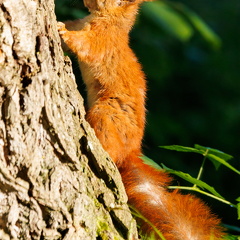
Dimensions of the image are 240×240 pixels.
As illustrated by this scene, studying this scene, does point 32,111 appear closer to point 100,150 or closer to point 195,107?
point 100,150

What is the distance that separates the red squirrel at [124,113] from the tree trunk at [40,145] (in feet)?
1.53

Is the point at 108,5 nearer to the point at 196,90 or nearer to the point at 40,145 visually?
the point at 40,145

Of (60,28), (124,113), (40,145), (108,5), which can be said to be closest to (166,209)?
(124,113)

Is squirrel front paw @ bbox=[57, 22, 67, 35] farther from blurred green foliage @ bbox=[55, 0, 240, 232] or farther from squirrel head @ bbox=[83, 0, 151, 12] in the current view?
blurred green foliage @ bbox=[55, 0, 240, 232]

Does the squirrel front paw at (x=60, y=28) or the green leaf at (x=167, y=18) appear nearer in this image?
the squirrel front paw at (x=60, y=28)

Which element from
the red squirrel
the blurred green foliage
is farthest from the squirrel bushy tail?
the blurred green foliage

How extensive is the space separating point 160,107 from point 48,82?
230 inches

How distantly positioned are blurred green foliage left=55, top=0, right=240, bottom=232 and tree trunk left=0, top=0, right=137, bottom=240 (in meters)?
3.80

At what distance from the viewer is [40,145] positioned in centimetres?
210

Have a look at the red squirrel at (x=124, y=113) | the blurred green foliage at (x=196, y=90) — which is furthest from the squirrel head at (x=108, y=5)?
the blurred green foliage at (x=196, y=90)

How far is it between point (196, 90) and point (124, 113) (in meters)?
5.53

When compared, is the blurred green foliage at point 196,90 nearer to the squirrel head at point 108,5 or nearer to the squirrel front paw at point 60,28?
the squirrel head at point 108,5

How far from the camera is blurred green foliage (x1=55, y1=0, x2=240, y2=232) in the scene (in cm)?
661

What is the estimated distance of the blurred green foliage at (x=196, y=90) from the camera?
6613 mm
